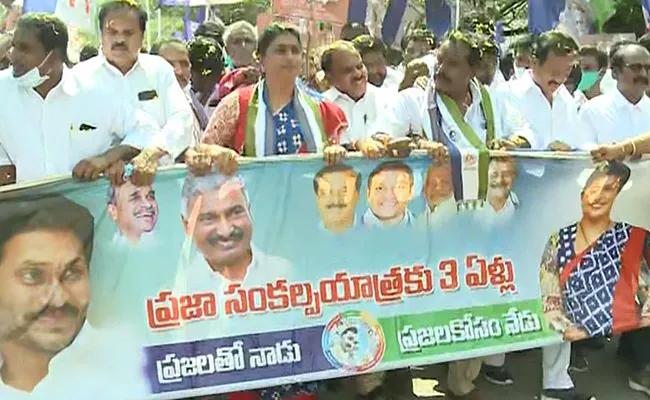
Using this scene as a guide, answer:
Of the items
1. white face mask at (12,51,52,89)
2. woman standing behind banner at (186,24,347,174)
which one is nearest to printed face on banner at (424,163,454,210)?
woman standing behind banner at (186,24,347,174)

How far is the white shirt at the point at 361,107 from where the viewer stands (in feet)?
15.6

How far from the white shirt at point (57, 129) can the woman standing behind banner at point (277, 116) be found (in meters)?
0.33

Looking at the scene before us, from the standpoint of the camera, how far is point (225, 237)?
382cm

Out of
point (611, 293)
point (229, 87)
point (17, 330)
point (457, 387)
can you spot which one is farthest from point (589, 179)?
point (17, 330)

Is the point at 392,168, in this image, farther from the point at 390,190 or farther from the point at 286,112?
the point at 286,112

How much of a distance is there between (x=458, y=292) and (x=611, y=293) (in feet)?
2.84

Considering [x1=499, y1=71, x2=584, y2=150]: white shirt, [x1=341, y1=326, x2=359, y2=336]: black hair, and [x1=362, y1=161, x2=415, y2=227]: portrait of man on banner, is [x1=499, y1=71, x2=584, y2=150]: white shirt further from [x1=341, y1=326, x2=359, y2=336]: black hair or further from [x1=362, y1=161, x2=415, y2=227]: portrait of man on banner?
[x1=341, y1=326, x2=359, y2=336]: black hair

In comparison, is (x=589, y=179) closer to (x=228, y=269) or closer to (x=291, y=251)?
(x=291, y=251)

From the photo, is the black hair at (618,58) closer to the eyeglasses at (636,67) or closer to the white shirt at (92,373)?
the eyeglasses at (636,67)

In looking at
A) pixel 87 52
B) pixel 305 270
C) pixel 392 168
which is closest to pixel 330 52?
pixel 392 168

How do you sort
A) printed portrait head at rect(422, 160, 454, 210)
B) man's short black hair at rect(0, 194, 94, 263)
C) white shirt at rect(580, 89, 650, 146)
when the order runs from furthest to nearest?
white shirt at rect(580, 89, 650, 146)
printed portrait head at rect(422, 160, 454, 210)
man's short black hair at rect(0, 194, 94, 263)

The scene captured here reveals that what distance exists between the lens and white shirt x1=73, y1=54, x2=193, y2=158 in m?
3.90

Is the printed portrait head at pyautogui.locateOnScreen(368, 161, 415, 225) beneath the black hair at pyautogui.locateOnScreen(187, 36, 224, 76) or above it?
beneath

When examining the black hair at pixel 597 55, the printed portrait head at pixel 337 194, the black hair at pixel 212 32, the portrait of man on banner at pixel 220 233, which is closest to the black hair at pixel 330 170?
the printed portrait head at pixel 337 194
